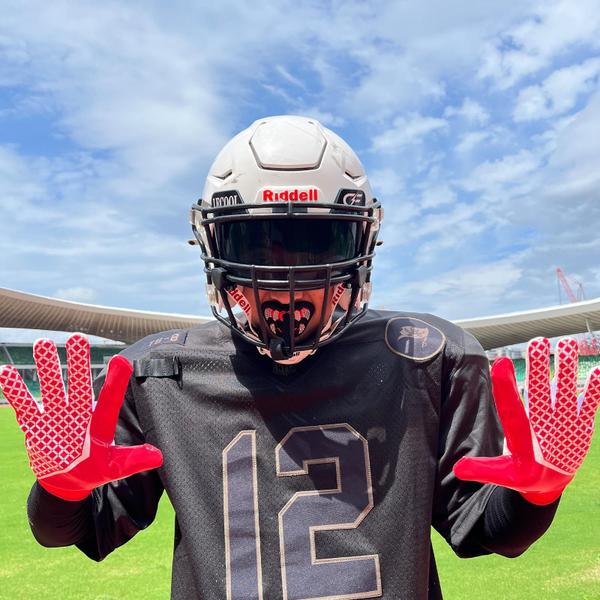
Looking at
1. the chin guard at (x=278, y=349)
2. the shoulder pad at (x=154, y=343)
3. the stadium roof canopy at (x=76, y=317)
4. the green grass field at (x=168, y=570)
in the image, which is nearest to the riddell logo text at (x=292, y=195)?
the chin guard at (x=278, y=349)

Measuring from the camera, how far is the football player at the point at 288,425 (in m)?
1.45

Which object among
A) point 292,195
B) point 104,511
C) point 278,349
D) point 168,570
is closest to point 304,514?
point 278,349

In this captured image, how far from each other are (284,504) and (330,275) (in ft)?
1.96

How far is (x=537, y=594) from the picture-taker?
3541mm

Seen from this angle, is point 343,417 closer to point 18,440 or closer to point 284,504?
point 284,504

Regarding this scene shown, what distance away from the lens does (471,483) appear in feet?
5.13

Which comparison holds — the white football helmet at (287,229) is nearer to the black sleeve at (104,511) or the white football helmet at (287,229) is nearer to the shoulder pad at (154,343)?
the shoulder pad at (154,343)

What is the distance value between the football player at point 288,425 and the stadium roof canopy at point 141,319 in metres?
31.5

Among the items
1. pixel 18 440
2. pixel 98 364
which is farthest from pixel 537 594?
pixel 98 364

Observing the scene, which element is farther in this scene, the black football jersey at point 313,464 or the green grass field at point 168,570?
the green grass field at point 168,570

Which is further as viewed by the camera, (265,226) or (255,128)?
(255,128)

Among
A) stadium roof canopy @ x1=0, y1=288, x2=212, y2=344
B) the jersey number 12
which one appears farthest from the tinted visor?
stadium roof canopy @ x1=0, y1=288, x2=212, y2=344

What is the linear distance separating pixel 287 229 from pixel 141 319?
1473 inches

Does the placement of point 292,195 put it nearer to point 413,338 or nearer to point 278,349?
point 278,349
